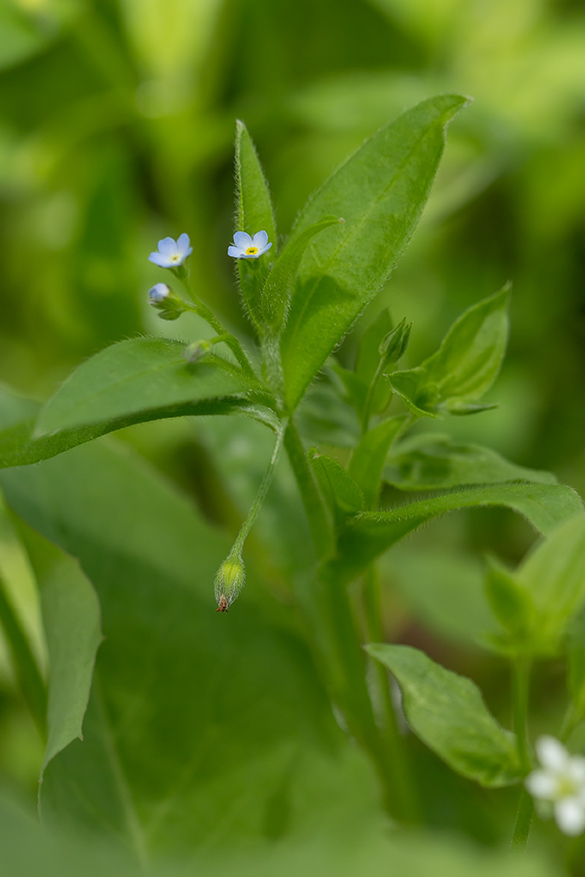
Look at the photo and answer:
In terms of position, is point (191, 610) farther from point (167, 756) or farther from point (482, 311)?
point (482, 311)

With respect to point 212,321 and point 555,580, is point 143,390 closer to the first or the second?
point 212,321

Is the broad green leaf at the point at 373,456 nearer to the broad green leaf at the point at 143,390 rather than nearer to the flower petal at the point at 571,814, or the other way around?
the broad green leaf at the point at 143,390

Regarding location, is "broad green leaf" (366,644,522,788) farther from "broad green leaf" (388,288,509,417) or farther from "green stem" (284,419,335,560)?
"broad green leaf" (388,288,509,417)

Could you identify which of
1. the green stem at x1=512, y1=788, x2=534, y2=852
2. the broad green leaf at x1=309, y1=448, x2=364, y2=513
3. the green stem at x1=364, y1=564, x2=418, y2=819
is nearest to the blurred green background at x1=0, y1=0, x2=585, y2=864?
→ the green stem at x1=364, y1=564, x2=418, y2=819

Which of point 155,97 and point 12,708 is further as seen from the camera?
point 155,97

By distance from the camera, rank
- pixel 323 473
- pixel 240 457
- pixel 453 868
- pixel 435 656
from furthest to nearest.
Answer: pixel 435 656
pixel 240 457
pixel 323 473
pixel 453 868

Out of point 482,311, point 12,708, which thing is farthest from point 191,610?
point 12,708
